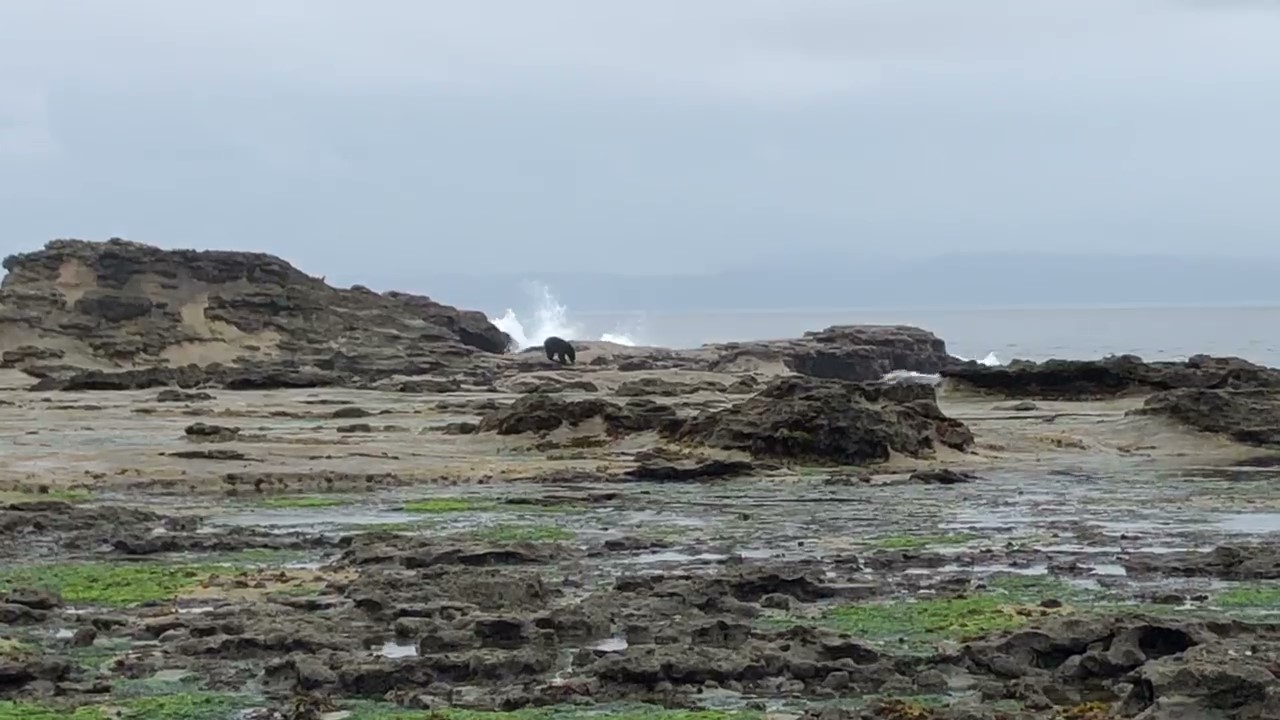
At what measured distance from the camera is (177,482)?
2283 cm

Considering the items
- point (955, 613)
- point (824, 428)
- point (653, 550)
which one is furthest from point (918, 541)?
point (824, 428)

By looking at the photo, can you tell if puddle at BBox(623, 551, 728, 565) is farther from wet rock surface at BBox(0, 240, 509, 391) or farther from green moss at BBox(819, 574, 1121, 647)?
wet rock surface at BBox(0, 240, 509, 391)

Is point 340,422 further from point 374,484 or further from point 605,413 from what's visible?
point 374,484

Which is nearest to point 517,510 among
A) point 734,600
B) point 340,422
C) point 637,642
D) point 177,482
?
point 177,482

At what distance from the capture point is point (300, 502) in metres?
20.9

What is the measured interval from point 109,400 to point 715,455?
689 inches

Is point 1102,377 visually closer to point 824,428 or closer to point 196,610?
point 824,428

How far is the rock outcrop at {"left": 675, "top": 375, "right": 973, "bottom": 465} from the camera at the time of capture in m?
26.4

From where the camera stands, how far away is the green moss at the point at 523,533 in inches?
660

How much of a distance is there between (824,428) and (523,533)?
9.94 meters

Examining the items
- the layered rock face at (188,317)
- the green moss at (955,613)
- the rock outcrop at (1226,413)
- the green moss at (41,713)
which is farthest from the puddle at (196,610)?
the layered rock face at (188,317)

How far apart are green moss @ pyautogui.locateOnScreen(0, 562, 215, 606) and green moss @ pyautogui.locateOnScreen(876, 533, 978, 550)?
6140mm

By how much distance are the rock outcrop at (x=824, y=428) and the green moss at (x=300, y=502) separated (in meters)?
7.15

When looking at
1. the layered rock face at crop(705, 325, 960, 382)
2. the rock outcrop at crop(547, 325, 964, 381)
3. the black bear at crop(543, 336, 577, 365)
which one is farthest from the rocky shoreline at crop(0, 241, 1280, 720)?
the layered rock face at crop(705, 325, 960, 382)
